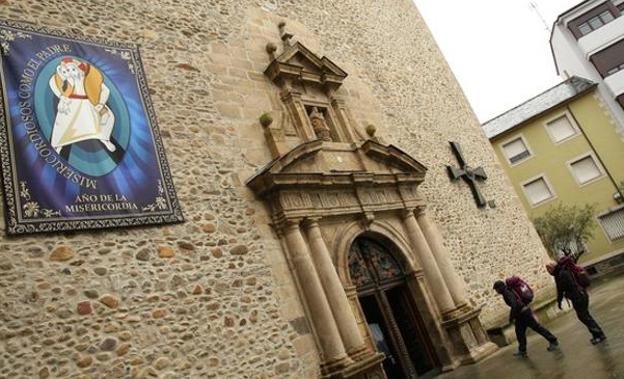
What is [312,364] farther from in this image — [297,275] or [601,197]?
[601,197]

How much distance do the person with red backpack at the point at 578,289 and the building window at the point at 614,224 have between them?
18.4m

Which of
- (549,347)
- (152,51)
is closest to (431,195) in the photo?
(549,347)

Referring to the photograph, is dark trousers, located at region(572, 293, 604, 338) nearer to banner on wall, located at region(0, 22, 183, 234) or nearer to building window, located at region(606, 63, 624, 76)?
banner on wall, located at region(0, 22, 183, 234)

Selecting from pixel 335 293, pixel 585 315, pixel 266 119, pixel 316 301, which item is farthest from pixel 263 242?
pixel 585 315

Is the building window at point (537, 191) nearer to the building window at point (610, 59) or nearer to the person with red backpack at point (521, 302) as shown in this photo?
the building window at point (610, 59)

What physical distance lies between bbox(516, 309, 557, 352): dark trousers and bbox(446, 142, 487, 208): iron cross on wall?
198 inches

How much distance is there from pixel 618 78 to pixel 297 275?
22.2 meters

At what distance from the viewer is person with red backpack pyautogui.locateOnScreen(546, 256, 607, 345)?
580 cm

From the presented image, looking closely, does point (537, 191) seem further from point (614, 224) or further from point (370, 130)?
point (370, 130)

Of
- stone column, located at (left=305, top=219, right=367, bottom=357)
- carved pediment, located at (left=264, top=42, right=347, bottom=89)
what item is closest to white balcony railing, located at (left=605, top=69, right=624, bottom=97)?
carved pediment, located at (left=264, top=42, right=347, bottom=89)

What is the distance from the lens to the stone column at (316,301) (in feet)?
19.7

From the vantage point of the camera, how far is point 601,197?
21719 mm

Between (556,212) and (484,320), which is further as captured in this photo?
(556,212)

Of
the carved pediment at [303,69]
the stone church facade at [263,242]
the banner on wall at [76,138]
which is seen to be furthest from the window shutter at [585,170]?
the banner on wall at [76,138]
